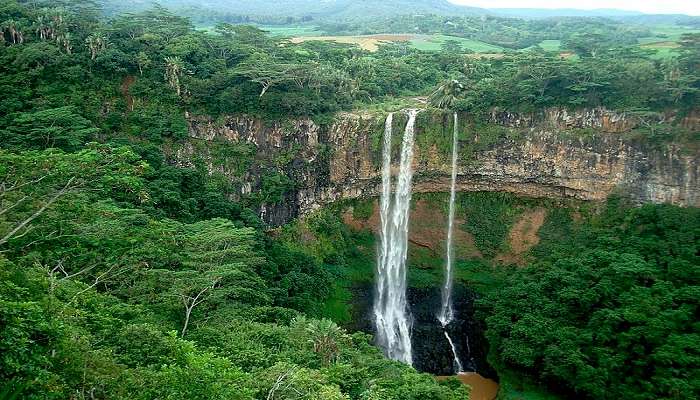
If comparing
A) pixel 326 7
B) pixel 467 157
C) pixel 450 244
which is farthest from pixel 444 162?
pixel 326 7

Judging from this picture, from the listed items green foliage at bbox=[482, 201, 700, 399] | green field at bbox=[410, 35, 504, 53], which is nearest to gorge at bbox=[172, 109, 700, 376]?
green foliage at bbox=[482, 201, 700, 399]

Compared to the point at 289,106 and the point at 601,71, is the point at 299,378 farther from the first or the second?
the point at 601,71

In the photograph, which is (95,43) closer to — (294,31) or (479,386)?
(479,386)

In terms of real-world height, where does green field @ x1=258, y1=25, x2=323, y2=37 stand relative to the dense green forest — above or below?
above

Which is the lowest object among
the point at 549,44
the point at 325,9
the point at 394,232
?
the point at 394,232

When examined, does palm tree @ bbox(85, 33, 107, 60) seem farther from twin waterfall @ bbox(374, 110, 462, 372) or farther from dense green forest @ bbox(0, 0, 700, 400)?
twin waterfall @ bbox(374, 110, 462, 372)

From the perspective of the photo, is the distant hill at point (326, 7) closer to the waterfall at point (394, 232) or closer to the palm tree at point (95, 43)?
the palm tree at point (95, 43)
